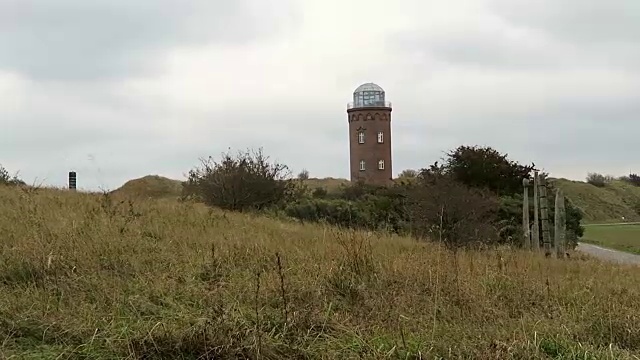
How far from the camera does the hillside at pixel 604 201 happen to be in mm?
85500

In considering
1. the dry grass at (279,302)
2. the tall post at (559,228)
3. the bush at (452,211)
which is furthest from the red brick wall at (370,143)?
the dry grass at (279,302)

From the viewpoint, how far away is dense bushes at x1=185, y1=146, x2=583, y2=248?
18.8m

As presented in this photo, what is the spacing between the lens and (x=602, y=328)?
20.1 feet

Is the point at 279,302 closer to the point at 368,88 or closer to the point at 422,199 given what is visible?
the point at 422,199

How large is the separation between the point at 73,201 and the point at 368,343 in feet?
33.7

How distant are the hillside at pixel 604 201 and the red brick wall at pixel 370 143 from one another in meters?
25.8

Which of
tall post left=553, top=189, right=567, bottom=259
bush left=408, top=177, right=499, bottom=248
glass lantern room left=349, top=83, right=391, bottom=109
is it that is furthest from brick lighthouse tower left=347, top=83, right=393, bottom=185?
tall post left=553, top=189, right=567, bottom=259

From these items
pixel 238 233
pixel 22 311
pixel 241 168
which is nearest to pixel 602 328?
pixel 22 311

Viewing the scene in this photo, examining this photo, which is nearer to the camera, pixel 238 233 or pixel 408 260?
pixel 408 260

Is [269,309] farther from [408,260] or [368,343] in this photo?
[408,260]

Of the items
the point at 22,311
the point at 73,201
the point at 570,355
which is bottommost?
the point at 570,355

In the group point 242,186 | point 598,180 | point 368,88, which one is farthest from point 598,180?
point 242,186

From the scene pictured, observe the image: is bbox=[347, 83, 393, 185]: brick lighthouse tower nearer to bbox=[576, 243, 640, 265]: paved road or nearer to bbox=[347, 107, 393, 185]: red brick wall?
bbox=[347, 107, 393, 185]: red brick wall

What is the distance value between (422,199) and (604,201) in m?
79.5
